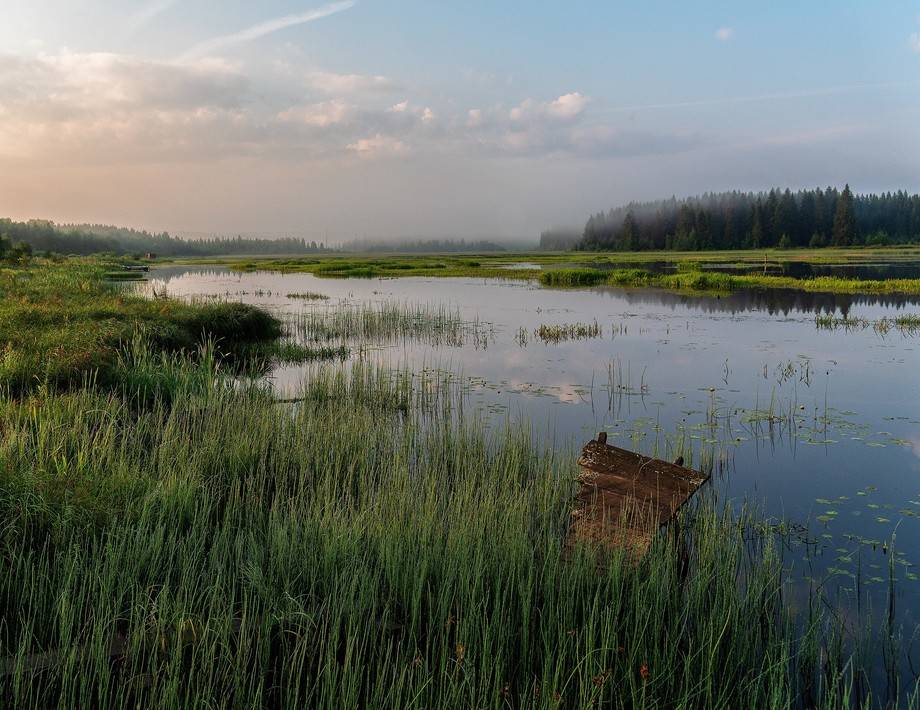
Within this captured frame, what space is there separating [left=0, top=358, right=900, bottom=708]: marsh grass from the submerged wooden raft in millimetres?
271

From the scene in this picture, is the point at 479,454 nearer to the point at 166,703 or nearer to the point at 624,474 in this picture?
the point at 624,474

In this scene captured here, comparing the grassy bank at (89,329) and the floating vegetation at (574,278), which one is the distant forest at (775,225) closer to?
the floating vegetation at (574,278)

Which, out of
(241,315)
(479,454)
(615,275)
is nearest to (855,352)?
(479,454)

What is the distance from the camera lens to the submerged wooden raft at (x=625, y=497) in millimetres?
5824

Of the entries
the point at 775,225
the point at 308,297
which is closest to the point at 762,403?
the point at 308,297

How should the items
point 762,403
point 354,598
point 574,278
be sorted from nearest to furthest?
point 354,598
point 762,403
point 574,278

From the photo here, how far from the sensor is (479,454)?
927cm

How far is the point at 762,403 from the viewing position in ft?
45.8

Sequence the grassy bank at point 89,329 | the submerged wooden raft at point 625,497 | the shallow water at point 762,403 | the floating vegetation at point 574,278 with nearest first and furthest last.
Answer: the submerged wooden raft at point 625,497 < the shallow water at point 762,403 < the grassy bank at point 89,329 < the floating vegetation at point 574,278

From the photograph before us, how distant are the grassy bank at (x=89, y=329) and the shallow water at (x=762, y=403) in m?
3.60

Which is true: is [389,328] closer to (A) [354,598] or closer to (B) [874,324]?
(B) [874,324]

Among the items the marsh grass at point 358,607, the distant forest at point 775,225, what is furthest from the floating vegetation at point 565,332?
the distant forest at point 775,225

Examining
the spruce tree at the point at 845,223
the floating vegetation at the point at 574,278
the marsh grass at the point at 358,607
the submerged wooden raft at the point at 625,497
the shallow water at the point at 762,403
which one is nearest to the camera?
the marsh grass at the point at 358,607

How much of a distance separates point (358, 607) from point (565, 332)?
20.2 metres
